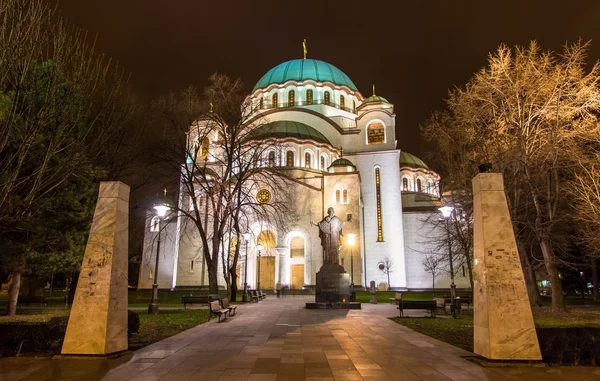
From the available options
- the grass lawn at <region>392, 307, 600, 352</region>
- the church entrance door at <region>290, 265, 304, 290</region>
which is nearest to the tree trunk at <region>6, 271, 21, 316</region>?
the grass lawn at <region>392, 307, 600, 352</region>

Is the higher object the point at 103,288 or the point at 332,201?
the point at 332,201

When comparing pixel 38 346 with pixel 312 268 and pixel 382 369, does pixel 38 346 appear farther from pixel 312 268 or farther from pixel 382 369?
pixel 312 268

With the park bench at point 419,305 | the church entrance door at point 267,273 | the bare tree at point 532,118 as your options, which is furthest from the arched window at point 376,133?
the park bench at point 419,305

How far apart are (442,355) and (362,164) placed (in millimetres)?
34563

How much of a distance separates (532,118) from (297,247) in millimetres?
24223

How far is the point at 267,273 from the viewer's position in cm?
3725

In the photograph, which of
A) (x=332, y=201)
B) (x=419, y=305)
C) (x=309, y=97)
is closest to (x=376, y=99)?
(x=309, y=97)

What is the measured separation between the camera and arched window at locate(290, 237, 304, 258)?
119 feet

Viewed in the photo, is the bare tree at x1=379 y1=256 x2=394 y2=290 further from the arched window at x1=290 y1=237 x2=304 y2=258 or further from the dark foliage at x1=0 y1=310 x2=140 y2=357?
the dark foliage at x1=0 y1=310 x2=140 y2=357

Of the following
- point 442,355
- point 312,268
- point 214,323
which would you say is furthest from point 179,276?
point 442,355

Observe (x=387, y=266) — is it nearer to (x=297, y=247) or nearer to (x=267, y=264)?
(x=297, y=247)

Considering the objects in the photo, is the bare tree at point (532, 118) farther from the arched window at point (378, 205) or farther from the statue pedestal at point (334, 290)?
the arched window at point (378, 205)

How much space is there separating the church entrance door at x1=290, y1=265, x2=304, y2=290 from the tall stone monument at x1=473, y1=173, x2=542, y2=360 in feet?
96.0

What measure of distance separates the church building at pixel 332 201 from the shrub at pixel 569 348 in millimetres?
23254
